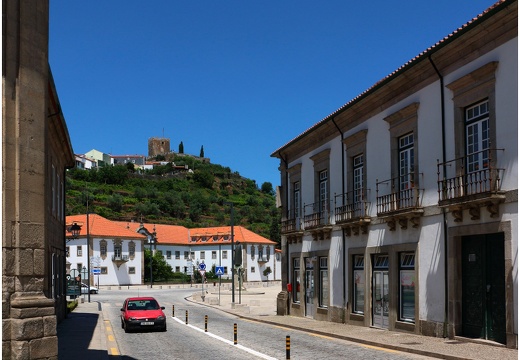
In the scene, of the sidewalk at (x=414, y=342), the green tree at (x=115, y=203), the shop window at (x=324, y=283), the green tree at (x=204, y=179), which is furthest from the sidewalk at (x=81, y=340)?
the green tree at (x=204, y=179)

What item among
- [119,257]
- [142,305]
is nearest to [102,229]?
[119,257]

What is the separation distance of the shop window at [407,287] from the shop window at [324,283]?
685 cm

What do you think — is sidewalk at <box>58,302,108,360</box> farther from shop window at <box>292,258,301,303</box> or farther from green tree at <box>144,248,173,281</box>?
green tree at <box>144,248,173,281</box>

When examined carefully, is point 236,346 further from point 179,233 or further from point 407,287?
point 179,233

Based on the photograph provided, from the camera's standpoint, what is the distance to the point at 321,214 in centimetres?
2964

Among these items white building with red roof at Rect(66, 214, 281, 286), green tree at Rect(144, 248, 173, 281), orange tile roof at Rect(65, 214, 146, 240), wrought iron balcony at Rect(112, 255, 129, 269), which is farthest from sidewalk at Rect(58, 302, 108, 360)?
green tree at Rect(144, 248, 173, 281)

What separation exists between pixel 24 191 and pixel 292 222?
2355 centimetres

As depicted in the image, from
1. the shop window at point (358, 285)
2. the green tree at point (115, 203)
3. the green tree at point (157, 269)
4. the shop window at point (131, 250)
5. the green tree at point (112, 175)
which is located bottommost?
the green tree at point (157, 269)

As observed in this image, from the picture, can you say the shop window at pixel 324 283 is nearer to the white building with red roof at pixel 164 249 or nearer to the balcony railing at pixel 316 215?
the balcony railing at pixel 316 215

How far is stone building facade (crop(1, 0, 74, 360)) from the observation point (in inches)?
412

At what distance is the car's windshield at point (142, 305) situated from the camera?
26.2 meters

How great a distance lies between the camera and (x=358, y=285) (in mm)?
25656

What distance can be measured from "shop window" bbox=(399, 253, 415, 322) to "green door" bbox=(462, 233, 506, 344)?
9.26ft

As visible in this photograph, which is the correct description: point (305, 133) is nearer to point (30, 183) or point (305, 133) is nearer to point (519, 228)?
point (519, 228)
